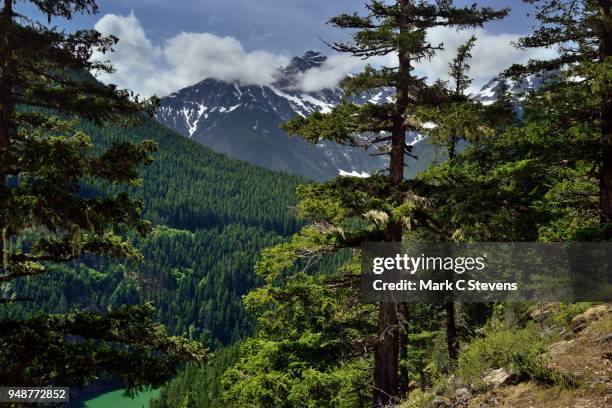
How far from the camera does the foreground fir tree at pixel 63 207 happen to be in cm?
807

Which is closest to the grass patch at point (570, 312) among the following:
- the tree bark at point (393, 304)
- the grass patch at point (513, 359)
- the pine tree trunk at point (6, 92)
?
the grass patch at point (513, 359)

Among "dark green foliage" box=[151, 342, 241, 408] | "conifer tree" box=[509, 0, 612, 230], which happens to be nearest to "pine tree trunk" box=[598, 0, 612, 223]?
"conifer tree" box=[509, 0, 612, 230]

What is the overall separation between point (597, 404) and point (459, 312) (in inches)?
725

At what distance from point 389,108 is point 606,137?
5681mm

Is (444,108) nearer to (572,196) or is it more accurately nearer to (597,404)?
(572,196)

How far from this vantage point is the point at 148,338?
31.6ft

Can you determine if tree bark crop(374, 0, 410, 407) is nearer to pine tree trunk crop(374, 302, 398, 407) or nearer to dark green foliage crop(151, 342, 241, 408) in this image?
pine tree trunk crop(374, 302, 398, 407)

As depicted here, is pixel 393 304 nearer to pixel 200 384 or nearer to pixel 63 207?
pixel 63 207

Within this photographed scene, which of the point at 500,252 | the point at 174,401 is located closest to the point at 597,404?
the point at 500,252

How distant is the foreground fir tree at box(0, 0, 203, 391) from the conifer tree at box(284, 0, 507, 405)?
4755 millimetres

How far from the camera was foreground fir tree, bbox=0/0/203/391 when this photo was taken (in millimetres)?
8070

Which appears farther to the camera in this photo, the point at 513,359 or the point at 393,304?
the point at 393,304

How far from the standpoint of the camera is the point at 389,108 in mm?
12477

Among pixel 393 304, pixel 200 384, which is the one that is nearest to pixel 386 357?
pixel 393 304
